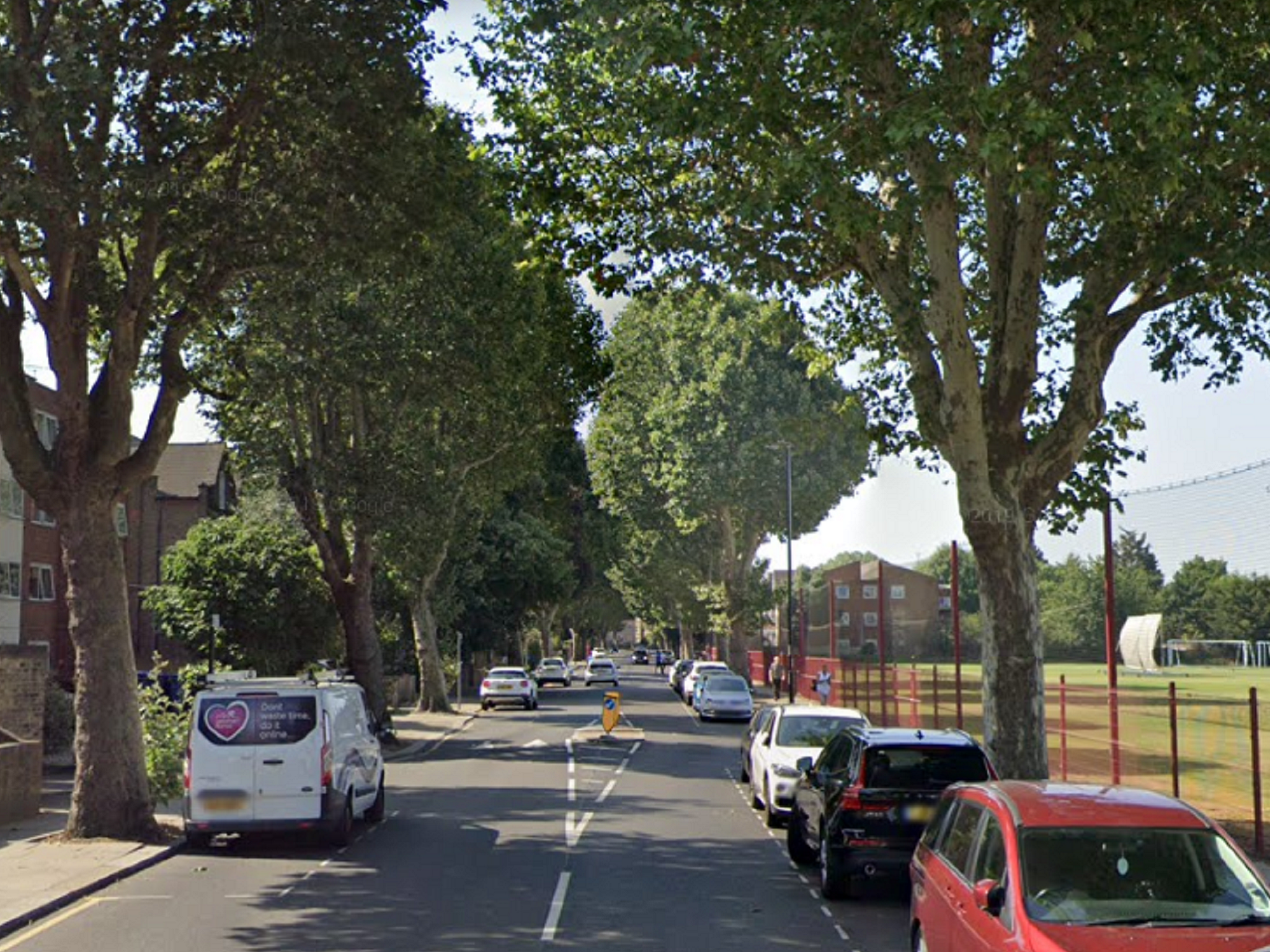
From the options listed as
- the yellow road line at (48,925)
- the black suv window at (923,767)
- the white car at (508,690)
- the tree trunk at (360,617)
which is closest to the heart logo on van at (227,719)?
the yellow road line at (48,925)

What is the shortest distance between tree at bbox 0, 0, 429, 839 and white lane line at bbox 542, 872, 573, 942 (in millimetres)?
5944

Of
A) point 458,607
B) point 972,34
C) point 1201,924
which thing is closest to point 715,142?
point 972,34

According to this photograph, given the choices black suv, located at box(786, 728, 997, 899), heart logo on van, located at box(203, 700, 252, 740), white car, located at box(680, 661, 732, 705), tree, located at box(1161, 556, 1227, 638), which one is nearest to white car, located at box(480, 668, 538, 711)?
white car, located at box(680, 661, 732, 705)

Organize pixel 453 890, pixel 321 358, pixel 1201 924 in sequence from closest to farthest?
pixel 1201 924 < pixel 453 890 < pixel 321 358

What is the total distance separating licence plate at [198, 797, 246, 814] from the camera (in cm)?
1686

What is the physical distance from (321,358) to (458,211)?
9485 millimetres

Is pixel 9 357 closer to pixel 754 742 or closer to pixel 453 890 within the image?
pixel 453 890

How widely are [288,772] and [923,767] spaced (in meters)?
7.36

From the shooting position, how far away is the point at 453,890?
14289mm

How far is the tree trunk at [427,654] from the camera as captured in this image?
46344mm

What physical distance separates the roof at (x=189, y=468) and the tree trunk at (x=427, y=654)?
44.3 ft

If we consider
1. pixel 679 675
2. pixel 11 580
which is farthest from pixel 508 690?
pixel 679 675

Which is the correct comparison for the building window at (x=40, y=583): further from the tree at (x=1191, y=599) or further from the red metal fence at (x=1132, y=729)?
the tree at (x=1191, y=599)

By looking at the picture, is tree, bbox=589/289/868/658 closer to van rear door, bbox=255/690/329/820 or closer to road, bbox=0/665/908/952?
road, bbox=0/665/908/952
